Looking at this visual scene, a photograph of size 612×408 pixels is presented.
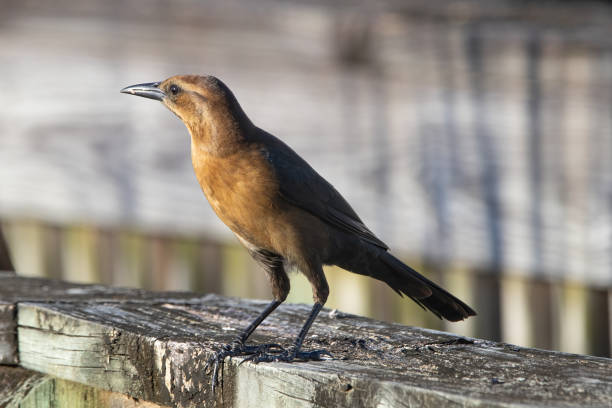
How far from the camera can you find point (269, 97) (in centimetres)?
468

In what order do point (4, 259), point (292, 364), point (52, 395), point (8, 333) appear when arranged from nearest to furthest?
point (292, 364), point (52, 395), point (8, 333), point (4, 259)

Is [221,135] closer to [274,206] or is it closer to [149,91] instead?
[274,206]

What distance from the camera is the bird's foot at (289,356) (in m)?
2.10

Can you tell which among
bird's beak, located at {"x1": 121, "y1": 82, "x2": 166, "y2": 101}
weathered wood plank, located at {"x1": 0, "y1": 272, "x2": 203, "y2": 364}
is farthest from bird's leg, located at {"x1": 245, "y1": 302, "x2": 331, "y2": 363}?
bird's beak, located at {"x1": 121, "y1": 82, "x2": 166, "y2": 101}

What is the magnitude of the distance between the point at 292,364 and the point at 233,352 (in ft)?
0.61

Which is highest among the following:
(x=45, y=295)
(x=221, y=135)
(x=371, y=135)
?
(x=371, y=135)

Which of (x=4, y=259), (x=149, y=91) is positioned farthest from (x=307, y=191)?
(x=4, y=259)

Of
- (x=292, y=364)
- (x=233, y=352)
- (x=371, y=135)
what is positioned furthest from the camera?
(x=371, y=135)

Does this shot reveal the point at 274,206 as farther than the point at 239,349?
Yes

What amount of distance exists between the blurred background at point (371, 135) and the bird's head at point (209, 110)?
1567 mm

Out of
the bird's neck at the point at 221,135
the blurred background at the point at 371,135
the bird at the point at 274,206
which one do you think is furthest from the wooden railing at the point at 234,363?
the blurred background at the point at 371,135

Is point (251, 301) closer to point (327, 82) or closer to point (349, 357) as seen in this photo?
point (349, 357)

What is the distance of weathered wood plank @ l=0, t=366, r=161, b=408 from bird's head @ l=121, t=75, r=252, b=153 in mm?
833

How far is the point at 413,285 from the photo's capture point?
3.02 metres
